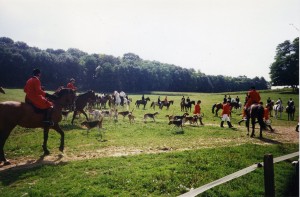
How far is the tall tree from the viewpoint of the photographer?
75.0 meters

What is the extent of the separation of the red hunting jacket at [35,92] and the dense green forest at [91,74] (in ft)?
227

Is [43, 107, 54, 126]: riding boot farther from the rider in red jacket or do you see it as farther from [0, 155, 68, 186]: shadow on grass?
the rider in red jacket

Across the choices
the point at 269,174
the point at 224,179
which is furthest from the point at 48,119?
the point at 269,174

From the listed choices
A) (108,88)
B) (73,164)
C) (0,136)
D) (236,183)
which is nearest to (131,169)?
(73,164)

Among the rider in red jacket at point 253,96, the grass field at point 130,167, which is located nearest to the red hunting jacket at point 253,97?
the rider in red jacket at point 253,96

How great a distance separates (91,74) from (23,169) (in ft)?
307

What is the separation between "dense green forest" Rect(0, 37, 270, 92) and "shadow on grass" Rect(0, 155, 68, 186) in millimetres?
70173

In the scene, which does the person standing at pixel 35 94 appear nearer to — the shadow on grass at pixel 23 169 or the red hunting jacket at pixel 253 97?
the shadow on grass at pixel 23 169

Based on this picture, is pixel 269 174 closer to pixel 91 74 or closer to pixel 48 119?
pixel 48 119

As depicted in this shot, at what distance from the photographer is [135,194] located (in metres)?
8.68

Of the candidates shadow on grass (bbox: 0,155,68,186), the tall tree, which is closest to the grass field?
shadow on grass (bbox: 0,155,68,186)

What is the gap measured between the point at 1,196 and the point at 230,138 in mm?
14328

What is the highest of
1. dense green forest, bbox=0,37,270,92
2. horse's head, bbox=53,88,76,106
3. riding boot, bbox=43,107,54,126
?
dense green forest, bbox=0,37,270,92

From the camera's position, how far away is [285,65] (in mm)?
76875
